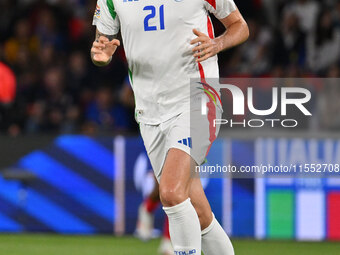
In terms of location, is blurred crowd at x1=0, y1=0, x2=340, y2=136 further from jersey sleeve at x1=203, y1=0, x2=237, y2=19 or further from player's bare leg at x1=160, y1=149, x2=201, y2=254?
player's bare leg at x1=160, y1=149, x2=201, y2=254

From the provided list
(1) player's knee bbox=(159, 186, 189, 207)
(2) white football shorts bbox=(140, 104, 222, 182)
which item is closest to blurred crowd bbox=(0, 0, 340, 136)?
(2) white football shorts bbox=(140, 104, 222, 182)

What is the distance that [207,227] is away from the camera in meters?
5.02

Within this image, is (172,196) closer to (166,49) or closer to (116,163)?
(166,49)

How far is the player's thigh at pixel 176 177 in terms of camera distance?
4734mm

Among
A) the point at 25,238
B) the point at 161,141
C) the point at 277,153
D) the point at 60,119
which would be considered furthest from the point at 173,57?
the point at 60,119

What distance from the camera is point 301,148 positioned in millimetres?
8898

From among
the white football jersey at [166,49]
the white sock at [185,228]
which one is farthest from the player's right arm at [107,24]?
the white sock at [185,228]

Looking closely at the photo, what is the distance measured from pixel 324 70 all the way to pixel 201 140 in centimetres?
653

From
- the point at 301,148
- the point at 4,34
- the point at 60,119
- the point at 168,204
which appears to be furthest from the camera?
the point at 4,34

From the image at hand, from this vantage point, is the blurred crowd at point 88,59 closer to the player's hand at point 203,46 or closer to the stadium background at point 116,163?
the stadium background at point 116,163

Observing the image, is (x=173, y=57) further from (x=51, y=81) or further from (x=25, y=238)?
(x=51, y=81)

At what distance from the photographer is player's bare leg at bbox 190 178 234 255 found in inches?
196

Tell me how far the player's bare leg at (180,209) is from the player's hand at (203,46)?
25.4 inches

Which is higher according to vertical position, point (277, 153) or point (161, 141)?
point (161, 141)
